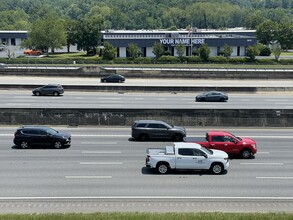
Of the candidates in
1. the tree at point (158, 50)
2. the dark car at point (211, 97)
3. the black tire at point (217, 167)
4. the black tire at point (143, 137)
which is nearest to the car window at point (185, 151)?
the black tire at point (217, 167)

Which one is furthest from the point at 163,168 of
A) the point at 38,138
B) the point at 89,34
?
the point at 89,34

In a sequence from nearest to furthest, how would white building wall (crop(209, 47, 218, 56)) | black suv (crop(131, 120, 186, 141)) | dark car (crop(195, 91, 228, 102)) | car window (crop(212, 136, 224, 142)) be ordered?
car window (crop(212, 136, 224, 142)), black suv (crop(131, 120, 186, 141)), dark car (crop(195, 91, 228, 102)), white building wall (crop(209, 47, 218, 56))

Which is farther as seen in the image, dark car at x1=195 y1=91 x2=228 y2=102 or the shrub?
A: the shrub

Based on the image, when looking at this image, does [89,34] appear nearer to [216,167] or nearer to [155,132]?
[155,132]

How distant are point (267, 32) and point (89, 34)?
4021 cm

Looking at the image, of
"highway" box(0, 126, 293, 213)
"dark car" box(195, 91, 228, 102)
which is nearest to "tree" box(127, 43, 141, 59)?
"dark car" box(195, 91, 228, 102)

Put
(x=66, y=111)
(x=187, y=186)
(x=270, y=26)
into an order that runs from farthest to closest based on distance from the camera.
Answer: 1. (x=270, y=26)
2. (x=66, y=111)
3. (x=187, y=186)

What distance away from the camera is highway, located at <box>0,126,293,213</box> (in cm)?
1756

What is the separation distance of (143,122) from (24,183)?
10.2 meters

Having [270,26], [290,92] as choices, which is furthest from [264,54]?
[290,92]

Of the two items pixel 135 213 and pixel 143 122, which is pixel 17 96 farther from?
pixel 135 213

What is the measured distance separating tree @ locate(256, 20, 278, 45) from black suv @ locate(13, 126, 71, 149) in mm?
90583

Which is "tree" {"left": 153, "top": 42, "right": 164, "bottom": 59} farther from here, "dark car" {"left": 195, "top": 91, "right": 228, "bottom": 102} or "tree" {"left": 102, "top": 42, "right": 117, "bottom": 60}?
"dark car" {"left": 195, "top": 91, "right": 228, "bottom": 102}

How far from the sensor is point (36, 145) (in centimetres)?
2647
